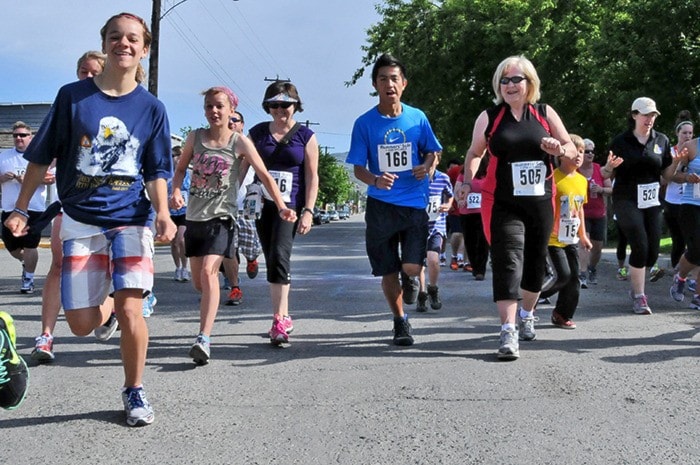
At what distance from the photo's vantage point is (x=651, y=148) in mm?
8328

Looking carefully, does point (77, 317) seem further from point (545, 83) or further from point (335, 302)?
point (545, 83)

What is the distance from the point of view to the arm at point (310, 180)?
632 cm

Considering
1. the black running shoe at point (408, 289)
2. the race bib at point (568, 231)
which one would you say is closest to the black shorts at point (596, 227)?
the race bib at point (568, 231)

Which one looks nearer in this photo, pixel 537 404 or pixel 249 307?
pixel 537 404

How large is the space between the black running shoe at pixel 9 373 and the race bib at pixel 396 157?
321cm

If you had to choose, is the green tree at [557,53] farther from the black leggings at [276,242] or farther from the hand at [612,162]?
the black leggings at [276,242]

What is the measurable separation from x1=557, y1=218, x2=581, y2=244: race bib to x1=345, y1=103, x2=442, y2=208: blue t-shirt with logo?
138 centimetres

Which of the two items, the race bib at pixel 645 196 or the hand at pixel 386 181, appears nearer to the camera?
the hand at pixel 386 181

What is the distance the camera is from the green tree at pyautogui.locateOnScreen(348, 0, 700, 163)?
74.4ft

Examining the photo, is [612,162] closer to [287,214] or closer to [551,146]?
[551,146]

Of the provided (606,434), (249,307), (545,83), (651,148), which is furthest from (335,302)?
(545,83)

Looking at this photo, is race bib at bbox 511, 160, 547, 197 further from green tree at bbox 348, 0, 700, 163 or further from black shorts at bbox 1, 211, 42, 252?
green tree at bbox 348, 0, 700, 163

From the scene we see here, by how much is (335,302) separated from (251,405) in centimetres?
464

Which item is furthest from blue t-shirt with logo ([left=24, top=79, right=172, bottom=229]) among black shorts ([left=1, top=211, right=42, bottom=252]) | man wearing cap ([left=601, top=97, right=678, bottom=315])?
man wearing cap ([left=601, top=97, right=678, bottom=315])
